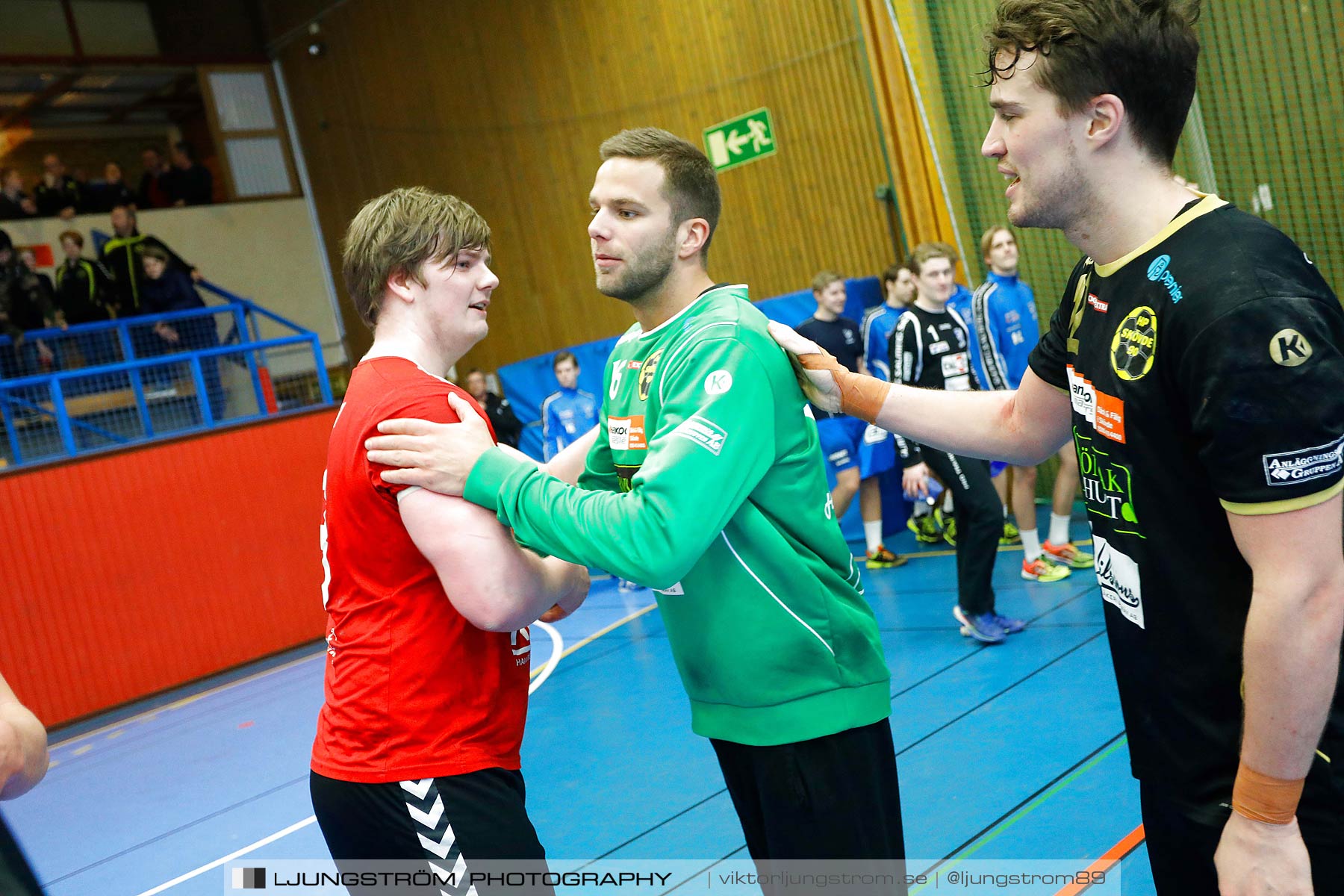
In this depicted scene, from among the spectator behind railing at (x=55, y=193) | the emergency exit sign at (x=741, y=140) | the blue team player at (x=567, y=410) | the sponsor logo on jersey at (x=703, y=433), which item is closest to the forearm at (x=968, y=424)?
the sponsor logo on jersey at (x=703, y=433)

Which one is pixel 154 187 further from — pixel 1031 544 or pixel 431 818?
pixel 431 818

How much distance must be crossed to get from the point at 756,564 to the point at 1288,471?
96 cm

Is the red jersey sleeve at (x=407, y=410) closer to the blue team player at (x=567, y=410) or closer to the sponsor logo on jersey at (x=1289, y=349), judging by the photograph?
the sponsor logo on jersey at (x=1289, y=349)

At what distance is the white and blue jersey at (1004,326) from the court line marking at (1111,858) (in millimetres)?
4174

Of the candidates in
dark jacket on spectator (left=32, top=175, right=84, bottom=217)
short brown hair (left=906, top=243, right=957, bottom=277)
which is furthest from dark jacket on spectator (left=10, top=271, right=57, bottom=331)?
short brown hair (left=906, top=243, right=957, bottom=277)

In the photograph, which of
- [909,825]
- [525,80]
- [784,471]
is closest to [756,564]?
[784,471]

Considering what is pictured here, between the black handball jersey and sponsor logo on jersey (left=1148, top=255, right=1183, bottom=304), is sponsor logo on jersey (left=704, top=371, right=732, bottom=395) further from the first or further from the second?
sponsor logo on jersey (left=1148, top=255, right=1183, bottom=304)

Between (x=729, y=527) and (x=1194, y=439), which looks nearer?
(x=1194, y=439)

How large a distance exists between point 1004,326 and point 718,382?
19.0 feet

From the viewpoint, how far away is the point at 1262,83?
7.91 m

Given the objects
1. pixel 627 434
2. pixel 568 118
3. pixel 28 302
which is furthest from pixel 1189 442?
pixel 28 302

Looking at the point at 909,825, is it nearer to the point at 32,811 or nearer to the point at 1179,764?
the point at 1179,764

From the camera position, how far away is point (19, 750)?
1.50 metres

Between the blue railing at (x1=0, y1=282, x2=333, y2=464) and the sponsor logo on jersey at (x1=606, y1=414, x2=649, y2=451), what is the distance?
8.82 m
